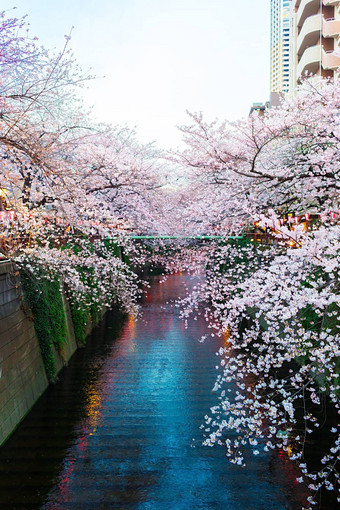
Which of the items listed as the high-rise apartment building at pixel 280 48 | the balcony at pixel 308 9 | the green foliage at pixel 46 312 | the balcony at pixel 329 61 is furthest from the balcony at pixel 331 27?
the high-rise apartment building at pixel 280 48

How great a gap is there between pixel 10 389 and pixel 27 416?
119 cm

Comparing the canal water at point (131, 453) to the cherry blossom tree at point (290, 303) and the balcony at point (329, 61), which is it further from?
the balcony at point (329, 61)

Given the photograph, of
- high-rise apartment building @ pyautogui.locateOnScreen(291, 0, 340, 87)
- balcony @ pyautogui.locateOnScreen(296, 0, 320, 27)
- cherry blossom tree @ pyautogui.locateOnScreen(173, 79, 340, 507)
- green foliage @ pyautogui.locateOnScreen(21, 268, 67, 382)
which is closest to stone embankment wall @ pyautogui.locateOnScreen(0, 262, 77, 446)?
green foliage @ pyautogui.locateOnScreen(21, 268, 67, 382)

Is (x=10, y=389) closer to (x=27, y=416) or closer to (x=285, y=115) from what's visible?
(x=27, y=416)

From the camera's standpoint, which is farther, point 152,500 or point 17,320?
point 17,320

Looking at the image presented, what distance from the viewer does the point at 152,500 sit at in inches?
265

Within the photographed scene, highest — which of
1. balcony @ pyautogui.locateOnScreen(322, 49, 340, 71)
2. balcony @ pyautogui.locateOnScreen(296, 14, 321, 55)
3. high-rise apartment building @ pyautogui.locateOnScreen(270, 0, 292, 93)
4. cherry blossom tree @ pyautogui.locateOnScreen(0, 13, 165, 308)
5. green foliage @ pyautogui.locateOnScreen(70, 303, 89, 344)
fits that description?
high-rise apartment building @ pyautogui.locateOnScreen(270, 0, 292, 93)

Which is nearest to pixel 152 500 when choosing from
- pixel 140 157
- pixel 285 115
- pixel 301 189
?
pixel 301 189

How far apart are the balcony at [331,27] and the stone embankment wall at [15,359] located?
2228cm

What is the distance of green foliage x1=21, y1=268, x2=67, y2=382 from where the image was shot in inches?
421

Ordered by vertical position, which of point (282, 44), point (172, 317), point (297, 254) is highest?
point (282, 44)

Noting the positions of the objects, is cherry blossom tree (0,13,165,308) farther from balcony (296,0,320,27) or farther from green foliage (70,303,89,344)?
balcony (296,0,320,27)

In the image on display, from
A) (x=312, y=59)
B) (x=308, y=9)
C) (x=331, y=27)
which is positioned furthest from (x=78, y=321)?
(x=308, y=9)

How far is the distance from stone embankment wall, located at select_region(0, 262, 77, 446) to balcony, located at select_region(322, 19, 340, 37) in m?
22.3
